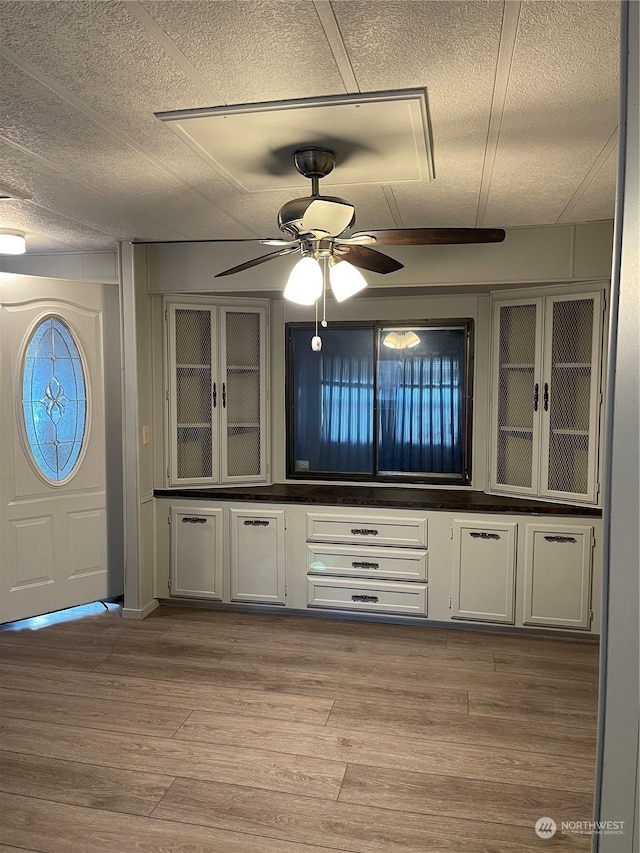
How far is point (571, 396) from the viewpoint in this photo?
12.8 feet

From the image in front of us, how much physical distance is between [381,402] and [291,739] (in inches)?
96.1

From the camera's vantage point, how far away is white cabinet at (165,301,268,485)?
445 cm

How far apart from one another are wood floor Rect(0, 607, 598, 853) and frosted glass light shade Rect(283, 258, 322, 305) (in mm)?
1961

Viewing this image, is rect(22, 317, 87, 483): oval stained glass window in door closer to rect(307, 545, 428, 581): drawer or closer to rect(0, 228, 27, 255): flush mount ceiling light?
rect(0, 228, 27, 255): flush mount ceiling light

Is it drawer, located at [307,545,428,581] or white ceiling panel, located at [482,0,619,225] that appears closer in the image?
white ceiling panel, located at [482,0,619,225]

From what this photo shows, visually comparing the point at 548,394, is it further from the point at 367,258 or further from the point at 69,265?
the point at 69,265

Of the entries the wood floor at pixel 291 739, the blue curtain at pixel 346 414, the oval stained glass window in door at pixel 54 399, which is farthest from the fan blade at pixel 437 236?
the oval stained glass window in door at pixel 54 399

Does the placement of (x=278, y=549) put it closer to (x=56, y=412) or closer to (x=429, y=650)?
(x=429, y=650)

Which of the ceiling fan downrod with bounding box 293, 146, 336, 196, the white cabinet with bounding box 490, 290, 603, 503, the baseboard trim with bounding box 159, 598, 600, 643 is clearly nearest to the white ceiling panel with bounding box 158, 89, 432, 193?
the ceiling fan downrod with bounding box 293, 146, 336, 196

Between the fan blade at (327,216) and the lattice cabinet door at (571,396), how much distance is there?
6.91 feet

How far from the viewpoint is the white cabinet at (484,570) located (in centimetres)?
398

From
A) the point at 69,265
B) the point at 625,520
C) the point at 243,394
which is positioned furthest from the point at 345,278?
the point at 69,265

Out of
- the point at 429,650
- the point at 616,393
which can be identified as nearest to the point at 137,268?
the point at 429,650

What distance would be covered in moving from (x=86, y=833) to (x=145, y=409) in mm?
2655
